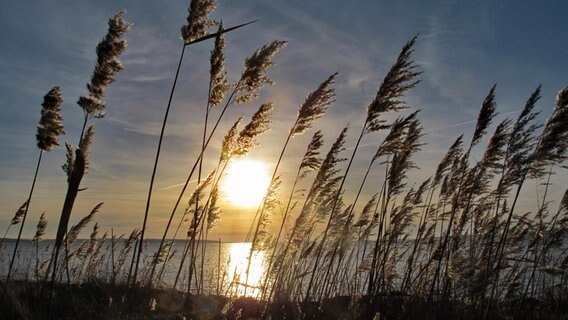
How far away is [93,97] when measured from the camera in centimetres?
356

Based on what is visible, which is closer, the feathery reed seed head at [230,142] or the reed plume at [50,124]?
the reed plume at [50,124]

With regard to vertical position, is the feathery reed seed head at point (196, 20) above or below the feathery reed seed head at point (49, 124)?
above

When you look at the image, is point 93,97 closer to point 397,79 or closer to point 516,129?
point 397,79

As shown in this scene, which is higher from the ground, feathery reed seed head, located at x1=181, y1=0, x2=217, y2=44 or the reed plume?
feathery reed seed head, located at x1=181, y1=0, x2=217, y2=44

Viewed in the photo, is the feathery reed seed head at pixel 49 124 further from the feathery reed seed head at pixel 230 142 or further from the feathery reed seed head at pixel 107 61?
the feathery reed seed head at pixel 230 142

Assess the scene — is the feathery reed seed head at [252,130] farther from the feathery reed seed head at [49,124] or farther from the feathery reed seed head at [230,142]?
the feathery reed seed head at [49,124]

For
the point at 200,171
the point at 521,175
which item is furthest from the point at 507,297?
the point at 200,171

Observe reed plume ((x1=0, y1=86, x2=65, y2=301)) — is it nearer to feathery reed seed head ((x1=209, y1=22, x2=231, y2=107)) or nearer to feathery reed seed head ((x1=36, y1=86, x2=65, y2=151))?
feathery reed seed head ((x1=36, y1=86, x2=65, y2=151))

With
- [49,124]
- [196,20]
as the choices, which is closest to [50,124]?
[49,124]

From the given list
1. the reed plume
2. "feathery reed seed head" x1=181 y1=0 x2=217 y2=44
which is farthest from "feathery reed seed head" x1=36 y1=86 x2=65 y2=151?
"feathery reed seed head" x1=181 y1=0 x2=217 y2=44

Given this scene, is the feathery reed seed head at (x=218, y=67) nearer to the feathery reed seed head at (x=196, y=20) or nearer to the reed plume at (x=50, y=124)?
the feathery reed seed head at (x=196, y=20)

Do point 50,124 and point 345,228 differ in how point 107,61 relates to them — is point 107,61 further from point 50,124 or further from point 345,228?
point 345,228

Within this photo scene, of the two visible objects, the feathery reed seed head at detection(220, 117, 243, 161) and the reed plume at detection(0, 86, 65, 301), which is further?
the feathery reed seed head at detection(220, 117, 243, 161)

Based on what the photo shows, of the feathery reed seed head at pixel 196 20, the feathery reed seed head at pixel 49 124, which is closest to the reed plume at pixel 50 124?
the feathery reed seed head at pixel 49 124
